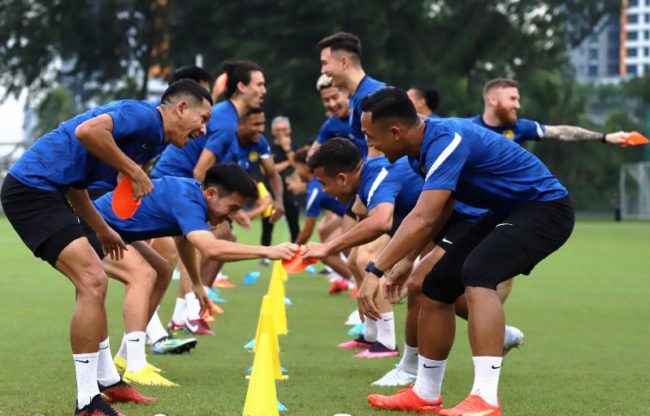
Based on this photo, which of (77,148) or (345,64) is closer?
(77,148)

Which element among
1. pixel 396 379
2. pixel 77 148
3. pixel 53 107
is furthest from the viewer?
pixel 53 107

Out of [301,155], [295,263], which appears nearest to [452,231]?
[295,263]

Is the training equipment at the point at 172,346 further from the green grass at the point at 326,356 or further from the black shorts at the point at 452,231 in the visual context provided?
the black shorts at the point at 452,231

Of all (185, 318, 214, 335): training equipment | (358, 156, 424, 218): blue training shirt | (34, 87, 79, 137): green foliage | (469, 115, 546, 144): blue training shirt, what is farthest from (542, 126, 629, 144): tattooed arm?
(34, 87, 79, 137): green foliage

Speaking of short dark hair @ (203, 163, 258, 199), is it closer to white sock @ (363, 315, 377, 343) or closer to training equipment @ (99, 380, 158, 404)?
training equipment @ (99, 380, 158, 404)

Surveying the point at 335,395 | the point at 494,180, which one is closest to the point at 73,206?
the point at 335,395

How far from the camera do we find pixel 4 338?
424 inches

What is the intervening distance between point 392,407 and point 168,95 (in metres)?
2.30

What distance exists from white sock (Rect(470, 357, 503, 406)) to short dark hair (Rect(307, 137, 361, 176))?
7.25ft

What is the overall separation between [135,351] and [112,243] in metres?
1.03

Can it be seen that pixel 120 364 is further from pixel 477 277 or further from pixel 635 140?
pixel 635 140

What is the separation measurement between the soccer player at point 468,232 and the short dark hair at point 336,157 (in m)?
1.23

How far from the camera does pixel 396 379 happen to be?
8.39 m

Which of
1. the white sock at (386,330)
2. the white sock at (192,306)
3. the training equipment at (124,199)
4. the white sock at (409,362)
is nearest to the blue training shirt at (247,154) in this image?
the white sock at (192,306)
